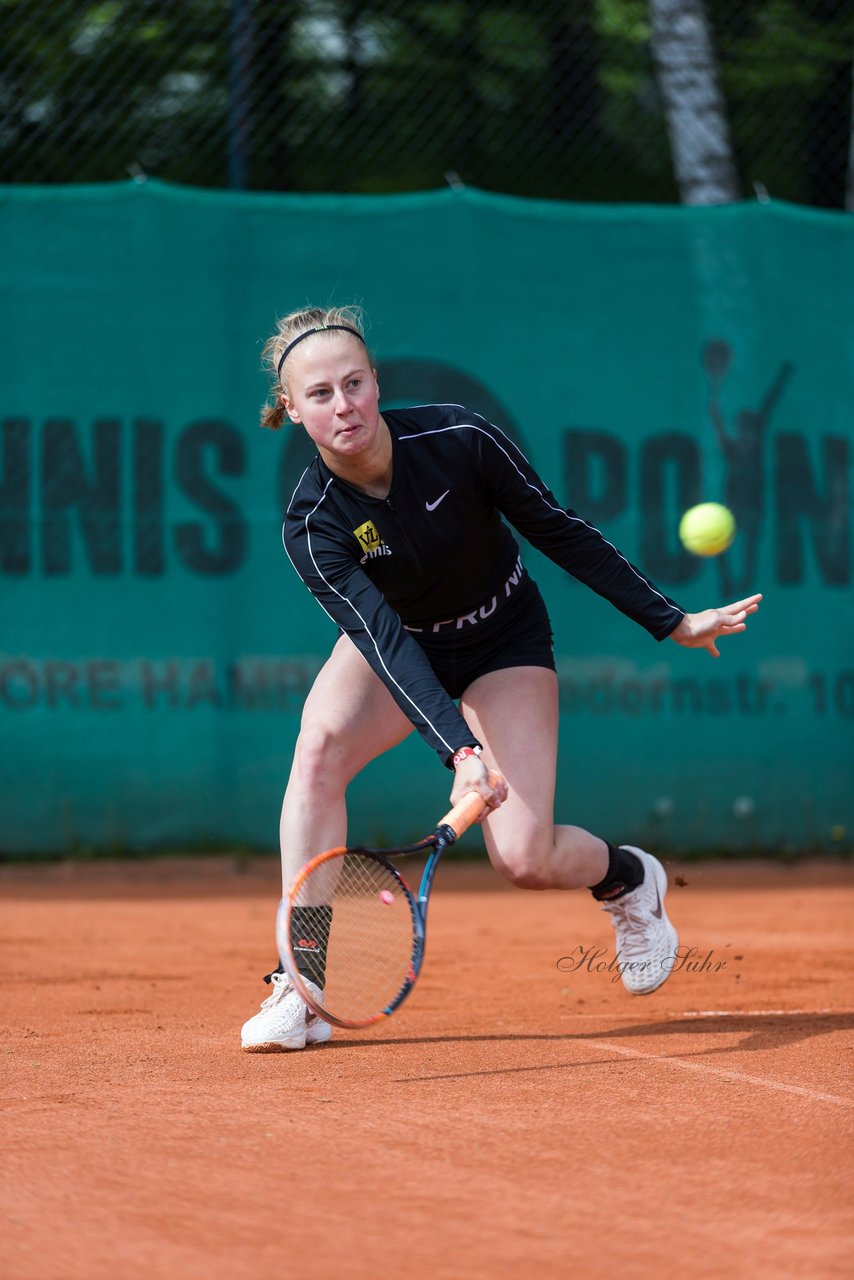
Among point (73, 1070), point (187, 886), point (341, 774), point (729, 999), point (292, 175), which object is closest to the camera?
point (73, 1070)

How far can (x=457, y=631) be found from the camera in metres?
3.70

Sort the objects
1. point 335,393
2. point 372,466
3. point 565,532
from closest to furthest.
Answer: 1. point 335,393
2. point 372,466
3. point 565,532

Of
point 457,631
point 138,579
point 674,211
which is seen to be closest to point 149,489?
point 138,579

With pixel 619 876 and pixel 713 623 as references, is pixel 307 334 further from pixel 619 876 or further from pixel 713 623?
pixel 619 876

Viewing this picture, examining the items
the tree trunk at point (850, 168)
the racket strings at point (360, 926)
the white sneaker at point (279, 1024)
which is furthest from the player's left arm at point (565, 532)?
the tree trunk at point (850, 168)

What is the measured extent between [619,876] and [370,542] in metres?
1.03

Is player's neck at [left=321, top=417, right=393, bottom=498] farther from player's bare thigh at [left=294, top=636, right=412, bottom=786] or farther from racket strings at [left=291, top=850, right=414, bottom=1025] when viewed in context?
racket strings at [left=291, top=850, right=414, bottom=1025]

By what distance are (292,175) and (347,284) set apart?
194cm

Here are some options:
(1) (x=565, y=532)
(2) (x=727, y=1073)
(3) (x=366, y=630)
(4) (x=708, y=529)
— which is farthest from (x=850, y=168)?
(2) (x=727, y=1073)

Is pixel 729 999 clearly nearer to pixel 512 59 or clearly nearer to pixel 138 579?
pixel 138 579

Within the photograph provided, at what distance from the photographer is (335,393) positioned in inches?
130

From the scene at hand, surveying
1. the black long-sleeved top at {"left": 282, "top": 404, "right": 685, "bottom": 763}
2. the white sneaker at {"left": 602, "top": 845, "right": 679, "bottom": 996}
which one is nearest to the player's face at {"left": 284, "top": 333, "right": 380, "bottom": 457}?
the black long-sleeved top at {"left": 282, "top": 404, "right": 685, "bottom": 763}

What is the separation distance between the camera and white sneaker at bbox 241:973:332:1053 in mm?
3391

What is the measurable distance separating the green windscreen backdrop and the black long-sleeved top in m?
3.00
